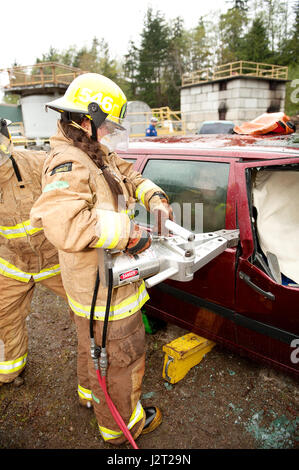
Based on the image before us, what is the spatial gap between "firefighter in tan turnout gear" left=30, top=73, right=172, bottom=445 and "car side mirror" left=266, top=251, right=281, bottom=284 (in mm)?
804

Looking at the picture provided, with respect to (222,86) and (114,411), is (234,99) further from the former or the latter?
(114,411)

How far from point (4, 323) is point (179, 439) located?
1523 millimetres

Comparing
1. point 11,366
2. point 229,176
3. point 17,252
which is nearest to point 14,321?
point 11,366

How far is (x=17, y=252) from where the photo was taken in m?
2.32

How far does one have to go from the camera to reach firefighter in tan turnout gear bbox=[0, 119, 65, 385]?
2207 mm

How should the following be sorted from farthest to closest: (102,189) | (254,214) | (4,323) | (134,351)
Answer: (4,323) < (254,214) < (134,351) < (102,189)

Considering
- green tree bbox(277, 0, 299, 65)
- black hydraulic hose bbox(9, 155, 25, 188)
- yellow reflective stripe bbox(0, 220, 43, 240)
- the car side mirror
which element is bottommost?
the car side mirror

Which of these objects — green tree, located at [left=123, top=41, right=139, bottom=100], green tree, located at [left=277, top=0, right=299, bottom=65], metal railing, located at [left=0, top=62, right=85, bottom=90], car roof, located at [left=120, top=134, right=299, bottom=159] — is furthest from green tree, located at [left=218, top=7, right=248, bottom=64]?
car roof, located at [left=120, top=134, right=299, bottom=159]

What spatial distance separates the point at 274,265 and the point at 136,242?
1.19 meters

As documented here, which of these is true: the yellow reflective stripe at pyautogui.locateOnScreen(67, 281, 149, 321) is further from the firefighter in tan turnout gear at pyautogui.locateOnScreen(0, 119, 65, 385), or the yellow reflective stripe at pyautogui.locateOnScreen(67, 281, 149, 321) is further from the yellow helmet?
the yellow helmet

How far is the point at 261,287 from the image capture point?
6.14ft

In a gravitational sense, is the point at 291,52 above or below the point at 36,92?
above
